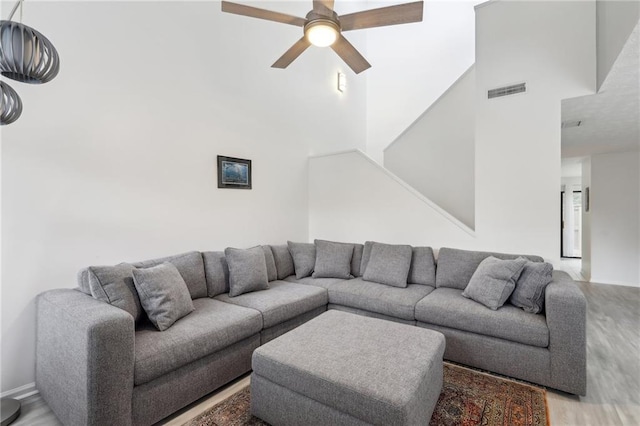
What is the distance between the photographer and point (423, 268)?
10.9ft

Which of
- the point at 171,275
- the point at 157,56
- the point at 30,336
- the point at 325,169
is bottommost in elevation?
the point at 30,336

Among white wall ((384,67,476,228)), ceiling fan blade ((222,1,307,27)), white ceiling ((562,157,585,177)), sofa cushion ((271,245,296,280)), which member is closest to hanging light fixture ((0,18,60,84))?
ceiling fan blade ((222,1,307,27))

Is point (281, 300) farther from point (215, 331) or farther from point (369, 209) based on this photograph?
point (369, 209)

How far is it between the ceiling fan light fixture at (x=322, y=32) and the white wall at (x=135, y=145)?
1.62 metres

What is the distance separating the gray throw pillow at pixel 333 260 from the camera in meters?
3.60

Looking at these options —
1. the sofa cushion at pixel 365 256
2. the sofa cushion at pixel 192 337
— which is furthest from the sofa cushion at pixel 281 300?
the sofa cushion at pixel 365 256

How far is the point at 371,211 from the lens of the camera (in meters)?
4.22

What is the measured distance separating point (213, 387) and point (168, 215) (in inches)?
65.5

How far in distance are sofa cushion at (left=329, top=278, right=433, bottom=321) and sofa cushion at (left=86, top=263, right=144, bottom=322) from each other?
178cm

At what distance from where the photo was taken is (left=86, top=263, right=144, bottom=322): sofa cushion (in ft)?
6.57

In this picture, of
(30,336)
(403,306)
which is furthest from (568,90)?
(30,336)

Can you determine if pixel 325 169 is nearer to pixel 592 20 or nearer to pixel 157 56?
pixel 157 56

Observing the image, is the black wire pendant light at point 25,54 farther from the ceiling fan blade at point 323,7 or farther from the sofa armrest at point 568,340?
the sofa armrest at point 568,340

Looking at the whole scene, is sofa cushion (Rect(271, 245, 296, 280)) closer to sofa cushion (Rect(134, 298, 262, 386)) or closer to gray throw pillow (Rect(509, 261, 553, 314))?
sofa cushion (Rect(134, 298, 262, 386))
